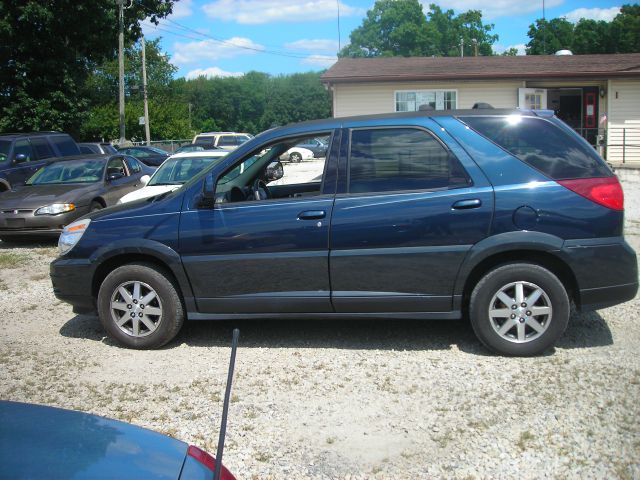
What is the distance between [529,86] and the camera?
21656 mm

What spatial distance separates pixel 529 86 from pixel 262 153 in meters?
17.8

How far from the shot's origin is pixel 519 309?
4984mm

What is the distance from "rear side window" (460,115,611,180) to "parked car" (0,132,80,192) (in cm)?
1055

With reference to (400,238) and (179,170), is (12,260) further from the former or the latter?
(400,238)

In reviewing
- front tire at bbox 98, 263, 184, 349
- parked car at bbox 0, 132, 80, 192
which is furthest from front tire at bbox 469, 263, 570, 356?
parked car at bbox 0, 132, 80, 192

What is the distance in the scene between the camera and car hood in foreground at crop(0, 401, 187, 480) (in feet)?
6.70

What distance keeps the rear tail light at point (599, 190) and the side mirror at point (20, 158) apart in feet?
40.1

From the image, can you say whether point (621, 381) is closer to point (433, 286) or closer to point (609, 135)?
point (433, 286)

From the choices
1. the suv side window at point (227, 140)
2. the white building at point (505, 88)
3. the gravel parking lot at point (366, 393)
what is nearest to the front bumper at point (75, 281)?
the gravel parking lot at point (366, 393)

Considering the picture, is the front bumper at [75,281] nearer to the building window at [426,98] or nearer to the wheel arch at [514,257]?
the wheel arch at [514,257]

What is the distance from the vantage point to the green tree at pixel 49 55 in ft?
84.0

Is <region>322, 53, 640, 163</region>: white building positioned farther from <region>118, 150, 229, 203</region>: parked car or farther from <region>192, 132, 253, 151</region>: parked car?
<region>118, 150, 229, 203</region>: parked car

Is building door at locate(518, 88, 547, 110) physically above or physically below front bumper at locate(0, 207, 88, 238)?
above

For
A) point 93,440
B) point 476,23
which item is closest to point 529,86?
point 93,440
